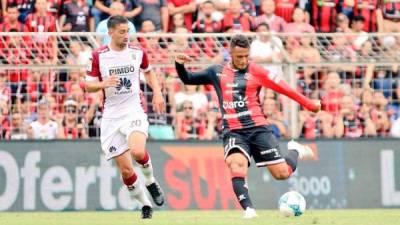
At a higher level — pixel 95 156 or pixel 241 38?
pixel 241 38

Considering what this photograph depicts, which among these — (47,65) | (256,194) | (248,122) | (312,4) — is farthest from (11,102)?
(312,4)

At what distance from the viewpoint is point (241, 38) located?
13859 mm

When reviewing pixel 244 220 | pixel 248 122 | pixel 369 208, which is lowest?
pixel 369 208

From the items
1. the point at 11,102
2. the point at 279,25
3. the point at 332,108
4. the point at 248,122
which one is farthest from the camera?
the point at 279,25

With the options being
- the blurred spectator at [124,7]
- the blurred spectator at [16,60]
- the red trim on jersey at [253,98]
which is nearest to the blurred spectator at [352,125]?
the blurred spectator at [124,7]

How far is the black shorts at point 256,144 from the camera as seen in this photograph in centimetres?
1431

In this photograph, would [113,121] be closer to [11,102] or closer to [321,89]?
[11,102]

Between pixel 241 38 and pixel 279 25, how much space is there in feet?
28.9

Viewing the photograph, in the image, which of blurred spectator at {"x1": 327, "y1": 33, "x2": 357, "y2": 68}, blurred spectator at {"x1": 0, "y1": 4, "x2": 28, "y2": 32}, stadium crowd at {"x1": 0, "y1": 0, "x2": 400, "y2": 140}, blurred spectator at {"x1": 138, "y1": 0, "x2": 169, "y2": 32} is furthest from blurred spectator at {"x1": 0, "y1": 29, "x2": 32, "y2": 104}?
Answer: blurred spectator at {"x1": 327, "y1": 33, "x2": 357, "y2": 68}

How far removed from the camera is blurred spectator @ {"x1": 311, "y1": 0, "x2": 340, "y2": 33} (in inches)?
915

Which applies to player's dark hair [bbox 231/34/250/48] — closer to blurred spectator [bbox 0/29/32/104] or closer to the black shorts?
the black shorts

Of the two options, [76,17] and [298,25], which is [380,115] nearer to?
[298,25]

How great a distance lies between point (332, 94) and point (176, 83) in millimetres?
2650

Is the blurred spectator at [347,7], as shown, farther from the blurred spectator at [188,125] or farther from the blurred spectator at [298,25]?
the blurred spectator at [188,125]
